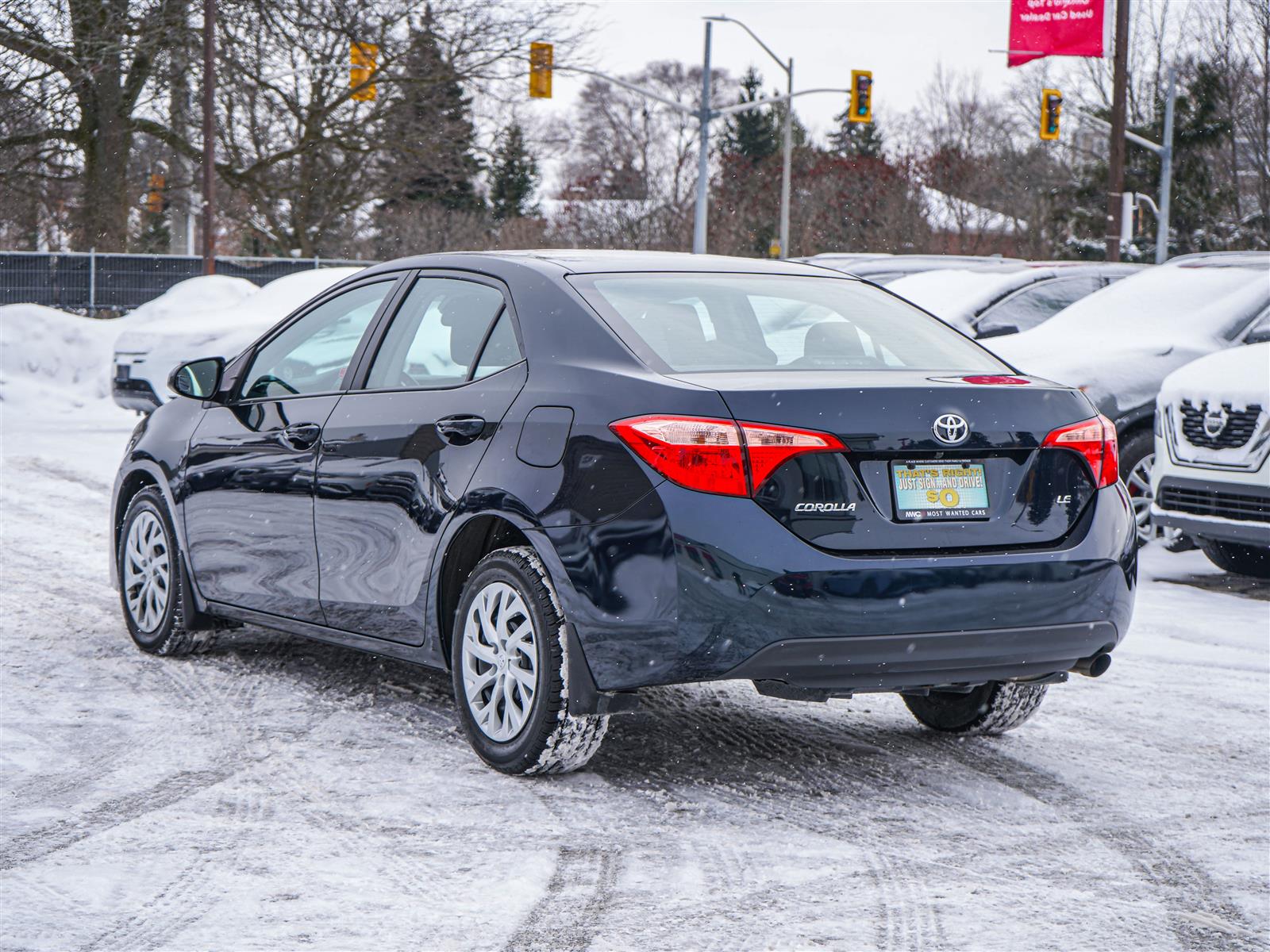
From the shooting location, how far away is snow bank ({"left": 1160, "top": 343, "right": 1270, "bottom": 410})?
29.8 ft

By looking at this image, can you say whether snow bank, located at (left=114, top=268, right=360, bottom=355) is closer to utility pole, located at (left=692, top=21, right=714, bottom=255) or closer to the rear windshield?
the rear windshield

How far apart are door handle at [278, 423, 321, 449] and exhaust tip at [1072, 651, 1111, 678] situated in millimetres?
2604

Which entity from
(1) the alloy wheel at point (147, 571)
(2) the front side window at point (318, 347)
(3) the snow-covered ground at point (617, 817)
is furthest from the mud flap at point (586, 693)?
(1) the alloy wheel at point (147, 571)

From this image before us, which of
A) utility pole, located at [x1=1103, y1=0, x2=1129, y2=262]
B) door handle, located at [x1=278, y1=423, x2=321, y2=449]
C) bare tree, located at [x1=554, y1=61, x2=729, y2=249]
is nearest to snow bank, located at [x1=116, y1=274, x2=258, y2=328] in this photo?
door handle, located at [x1=278, y1=423, x2=321, y2=449]

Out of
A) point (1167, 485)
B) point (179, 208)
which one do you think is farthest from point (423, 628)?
point (179, 208)

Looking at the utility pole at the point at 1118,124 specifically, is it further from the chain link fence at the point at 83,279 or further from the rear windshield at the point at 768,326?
the rear windshield at the point at 768,326

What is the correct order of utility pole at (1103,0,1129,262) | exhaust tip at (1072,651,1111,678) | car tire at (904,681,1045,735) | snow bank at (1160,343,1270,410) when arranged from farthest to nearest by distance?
utility pole at (1103,0,1129,262) < snow bank at (1160,343,1270,410) < car tire at (904,681,1045,735) < exhaust tip at (1072,651,1111,678)

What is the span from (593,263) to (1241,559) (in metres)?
6.01

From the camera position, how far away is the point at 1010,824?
4699 mm

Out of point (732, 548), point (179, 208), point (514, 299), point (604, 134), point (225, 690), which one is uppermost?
point (604, 134)

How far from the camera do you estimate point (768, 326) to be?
530 centimetres

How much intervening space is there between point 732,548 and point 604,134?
54865 millimetres

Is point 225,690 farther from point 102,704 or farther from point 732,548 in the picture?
point 732,548

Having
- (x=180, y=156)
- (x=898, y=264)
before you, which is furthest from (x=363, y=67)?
(x=898, y=264)
